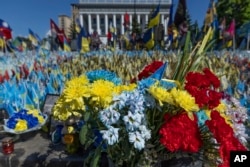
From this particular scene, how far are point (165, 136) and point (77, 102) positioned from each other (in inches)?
19.1

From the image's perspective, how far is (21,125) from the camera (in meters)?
2.64

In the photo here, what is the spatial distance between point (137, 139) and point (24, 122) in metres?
1.74

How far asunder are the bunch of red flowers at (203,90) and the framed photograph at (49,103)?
183cm

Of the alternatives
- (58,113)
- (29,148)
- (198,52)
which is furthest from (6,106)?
(198,52)

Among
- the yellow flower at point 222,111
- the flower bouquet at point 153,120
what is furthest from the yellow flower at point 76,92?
the yellow flower at point 222,111

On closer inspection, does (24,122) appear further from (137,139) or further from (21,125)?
(137,139)

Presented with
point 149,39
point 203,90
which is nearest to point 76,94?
point 203,90

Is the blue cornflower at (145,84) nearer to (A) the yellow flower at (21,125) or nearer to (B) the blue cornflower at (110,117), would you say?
(B) the blue cornflower at (110,117)

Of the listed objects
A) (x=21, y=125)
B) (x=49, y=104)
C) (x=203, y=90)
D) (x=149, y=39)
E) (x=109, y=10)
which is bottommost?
(x=203, y=90)

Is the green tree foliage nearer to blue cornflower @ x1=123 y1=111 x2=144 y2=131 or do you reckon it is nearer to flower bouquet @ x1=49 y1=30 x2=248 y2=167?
flower bouquet @ x1=49 y1=30 x2=248 y2=167

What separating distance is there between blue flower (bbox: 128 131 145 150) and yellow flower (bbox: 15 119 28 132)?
5.51 ft

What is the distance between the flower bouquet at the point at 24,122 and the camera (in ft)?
8.59

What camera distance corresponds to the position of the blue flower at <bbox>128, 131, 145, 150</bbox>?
4.13 ft

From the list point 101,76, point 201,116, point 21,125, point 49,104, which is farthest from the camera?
point 49,104
